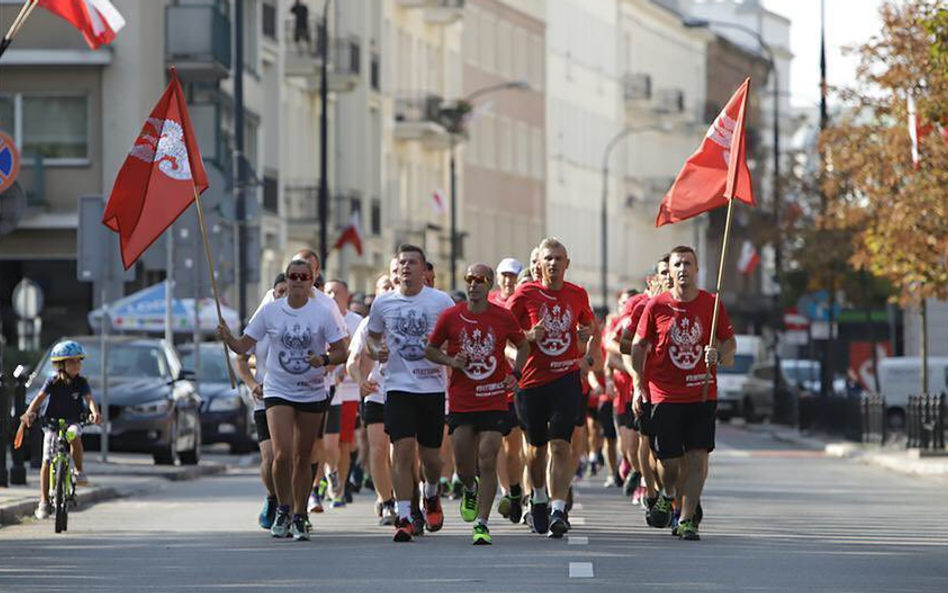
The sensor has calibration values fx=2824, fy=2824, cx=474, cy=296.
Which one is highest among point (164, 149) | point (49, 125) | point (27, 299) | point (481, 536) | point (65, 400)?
point (49, 125)

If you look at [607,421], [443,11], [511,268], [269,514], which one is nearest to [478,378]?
[269,514]

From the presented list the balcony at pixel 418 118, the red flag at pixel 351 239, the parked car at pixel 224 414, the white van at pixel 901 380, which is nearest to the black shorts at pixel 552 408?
the parked car at pixel 224 414

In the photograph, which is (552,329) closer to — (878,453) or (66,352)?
(66,352)

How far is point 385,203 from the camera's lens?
7525 centimetres

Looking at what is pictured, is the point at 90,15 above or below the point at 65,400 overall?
above

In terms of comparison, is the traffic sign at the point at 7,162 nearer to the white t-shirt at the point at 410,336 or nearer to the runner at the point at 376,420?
the runner at the point at 376,420

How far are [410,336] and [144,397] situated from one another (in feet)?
45.1

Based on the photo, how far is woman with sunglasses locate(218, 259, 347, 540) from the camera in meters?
18.8

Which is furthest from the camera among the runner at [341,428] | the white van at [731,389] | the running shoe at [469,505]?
the white van at [731,389]

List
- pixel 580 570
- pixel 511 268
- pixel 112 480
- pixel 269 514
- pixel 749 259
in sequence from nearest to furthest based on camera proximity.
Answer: pixel 580 570 → pixel 269 514 → pixel 511 268 → pixel 112 480 → pixel 749 259

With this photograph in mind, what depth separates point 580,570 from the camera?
16.2m

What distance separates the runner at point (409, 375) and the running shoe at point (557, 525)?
868 mm

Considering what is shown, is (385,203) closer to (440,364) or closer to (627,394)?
(627,394)

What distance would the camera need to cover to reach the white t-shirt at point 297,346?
18797 millimetres
